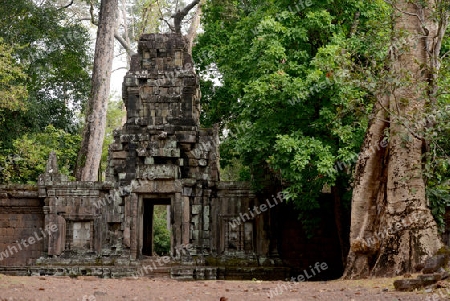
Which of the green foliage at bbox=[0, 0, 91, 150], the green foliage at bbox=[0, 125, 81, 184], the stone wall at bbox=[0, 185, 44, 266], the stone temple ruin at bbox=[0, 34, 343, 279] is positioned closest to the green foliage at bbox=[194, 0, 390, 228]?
the stone temple ruin at bbox=[0, 34, 343, 279]

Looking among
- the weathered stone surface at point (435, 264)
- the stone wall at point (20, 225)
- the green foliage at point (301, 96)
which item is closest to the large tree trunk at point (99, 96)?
the stone wall at point (20, 225)

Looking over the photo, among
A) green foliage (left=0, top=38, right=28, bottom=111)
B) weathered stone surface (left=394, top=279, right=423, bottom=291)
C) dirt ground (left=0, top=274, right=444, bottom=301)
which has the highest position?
green foliage (left=0, top=38, right=28, bottom=111)

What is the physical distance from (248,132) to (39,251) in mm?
7772

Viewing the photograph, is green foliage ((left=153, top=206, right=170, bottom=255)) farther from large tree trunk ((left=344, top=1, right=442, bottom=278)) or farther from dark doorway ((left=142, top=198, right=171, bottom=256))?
large tree trunk ((left=344, top=1, right=442, bottom=278))

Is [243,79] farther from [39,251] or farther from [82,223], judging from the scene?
[39,251]

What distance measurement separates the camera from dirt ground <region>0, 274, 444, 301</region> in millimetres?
9664

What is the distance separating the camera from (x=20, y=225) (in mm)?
20156

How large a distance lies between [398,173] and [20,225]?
12.5m

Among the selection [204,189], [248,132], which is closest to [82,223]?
[204,189]

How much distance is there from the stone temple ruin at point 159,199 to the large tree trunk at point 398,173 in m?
5.16

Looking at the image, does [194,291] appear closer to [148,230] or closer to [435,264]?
[435,264]

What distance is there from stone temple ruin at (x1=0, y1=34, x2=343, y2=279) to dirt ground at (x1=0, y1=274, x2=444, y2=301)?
606cm

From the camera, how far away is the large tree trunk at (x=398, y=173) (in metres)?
12.8

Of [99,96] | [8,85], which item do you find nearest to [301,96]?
[99,96]
